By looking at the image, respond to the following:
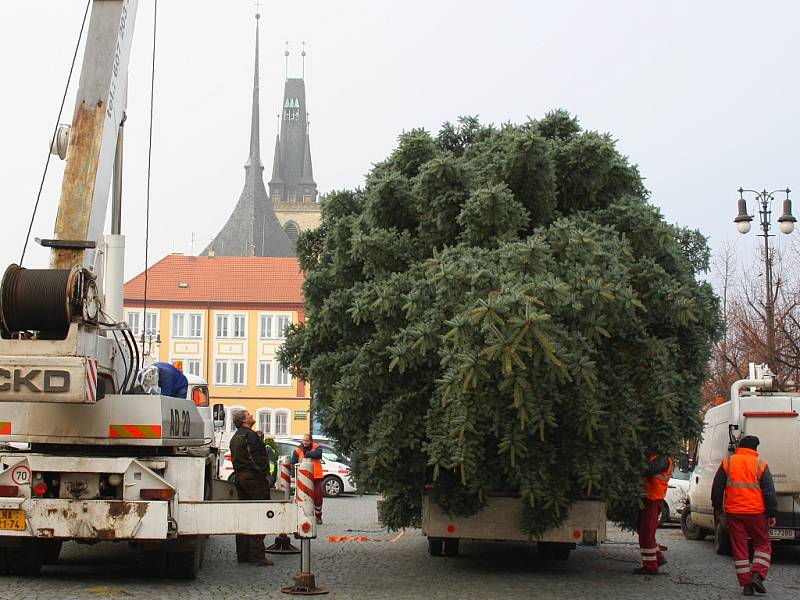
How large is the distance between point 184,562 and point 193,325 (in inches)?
2875

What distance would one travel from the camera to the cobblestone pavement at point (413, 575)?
11855mm

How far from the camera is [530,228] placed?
1323 cm

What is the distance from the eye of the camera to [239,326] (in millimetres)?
85062

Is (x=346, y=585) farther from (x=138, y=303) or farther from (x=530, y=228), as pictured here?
(x=138, y=303)

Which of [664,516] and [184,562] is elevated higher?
[184,562]

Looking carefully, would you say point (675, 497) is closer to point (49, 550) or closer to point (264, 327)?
point (49, 550)

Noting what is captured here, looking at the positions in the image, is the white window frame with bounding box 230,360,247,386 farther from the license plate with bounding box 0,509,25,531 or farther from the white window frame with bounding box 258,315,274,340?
the license plate with bounding box 0,509,25,531

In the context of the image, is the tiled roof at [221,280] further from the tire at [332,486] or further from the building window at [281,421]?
the tire at [332,486]

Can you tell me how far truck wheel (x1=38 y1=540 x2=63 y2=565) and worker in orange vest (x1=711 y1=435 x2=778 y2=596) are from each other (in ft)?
23.1

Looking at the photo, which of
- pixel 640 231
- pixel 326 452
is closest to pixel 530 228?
pixel 640 231

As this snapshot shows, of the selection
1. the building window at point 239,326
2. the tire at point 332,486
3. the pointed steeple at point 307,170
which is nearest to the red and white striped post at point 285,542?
the tire at point 332,486

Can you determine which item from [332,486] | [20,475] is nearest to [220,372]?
[332,486]

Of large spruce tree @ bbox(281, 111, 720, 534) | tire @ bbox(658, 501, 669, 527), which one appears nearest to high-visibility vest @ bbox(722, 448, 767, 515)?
large spruce tree @ bbox(281, 111, 720, 534)

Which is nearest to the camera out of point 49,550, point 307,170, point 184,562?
point 184,562
